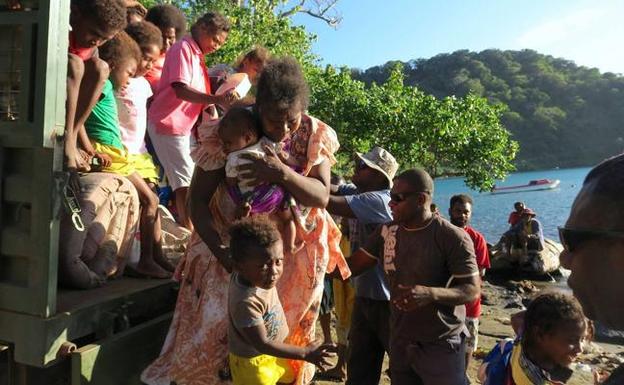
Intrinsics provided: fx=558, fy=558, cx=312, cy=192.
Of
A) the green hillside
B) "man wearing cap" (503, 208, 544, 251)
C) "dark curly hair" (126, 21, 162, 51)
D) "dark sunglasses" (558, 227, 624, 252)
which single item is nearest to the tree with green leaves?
"man wearing cap" (503, 208, 544, 251)

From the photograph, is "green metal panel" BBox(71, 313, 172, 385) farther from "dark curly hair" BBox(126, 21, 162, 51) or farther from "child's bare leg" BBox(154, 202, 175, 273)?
"dark curly hair" BBox(126, 21, 162, 51)

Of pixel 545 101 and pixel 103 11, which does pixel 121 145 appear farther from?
pixel 545 101

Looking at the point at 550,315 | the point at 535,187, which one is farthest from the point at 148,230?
the point at 535,187

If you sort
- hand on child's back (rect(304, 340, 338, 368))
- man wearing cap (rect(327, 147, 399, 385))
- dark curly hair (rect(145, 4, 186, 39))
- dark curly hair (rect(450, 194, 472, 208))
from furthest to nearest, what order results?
1. dark curly hair (rect(450, 194, 472, 208))
2. dark curly hair (rect(145, 4, 186, 39))
3. man wearing cap (rect(327, 147, 399, 385))
4. hand on child's back (rect(304, 340, 338, 368))

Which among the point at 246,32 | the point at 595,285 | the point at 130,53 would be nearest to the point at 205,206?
the point at 130,53

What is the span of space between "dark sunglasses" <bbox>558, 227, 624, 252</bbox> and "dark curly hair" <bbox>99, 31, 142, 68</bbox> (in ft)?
8.76

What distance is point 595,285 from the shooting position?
3.82 ft

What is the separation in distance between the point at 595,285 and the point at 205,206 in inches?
69.6

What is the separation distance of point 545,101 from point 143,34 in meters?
78.7

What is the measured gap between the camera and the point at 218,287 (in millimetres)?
2562

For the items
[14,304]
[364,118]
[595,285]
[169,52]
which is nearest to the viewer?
[595,285]

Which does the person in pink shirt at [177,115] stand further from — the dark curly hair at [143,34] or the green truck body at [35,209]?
the green truck body at [35,209]

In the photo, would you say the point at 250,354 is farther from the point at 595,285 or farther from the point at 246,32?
the point at 246,32

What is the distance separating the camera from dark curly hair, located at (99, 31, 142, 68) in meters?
3.13
